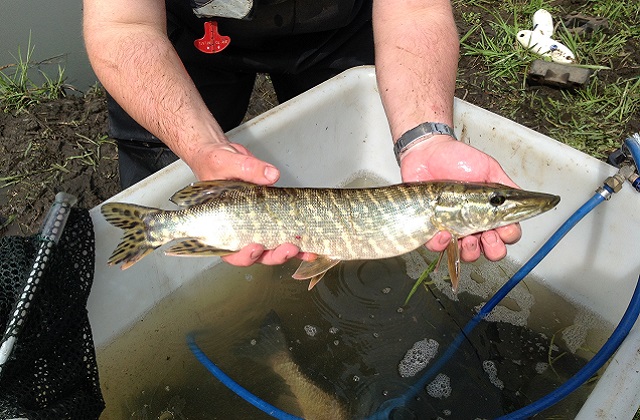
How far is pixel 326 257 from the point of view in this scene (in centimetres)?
220

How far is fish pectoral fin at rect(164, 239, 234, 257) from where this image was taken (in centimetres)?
208

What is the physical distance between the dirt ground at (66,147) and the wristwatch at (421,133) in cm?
164

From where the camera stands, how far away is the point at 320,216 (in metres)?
2.12

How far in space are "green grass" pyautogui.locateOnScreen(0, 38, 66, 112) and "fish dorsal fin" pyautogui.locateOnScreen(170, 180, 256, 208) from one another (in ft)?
7.86

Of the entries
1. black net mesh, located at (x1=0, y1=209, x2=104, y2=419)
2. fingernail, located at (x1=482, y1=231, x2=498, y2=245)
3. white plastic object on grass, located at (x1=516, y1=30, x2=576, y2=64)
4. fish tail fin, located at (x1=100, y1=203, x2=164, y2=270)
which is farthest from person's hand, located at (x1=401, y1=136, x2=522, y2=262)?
white plastic object on grass, located at (x1=516, y1=30, x2=576, y2=64)

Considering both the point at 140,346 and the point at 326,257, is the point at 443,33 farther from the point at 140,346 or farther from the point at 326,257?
the point at 140,346

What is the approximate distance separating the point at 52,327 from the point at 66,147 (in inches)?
77.9

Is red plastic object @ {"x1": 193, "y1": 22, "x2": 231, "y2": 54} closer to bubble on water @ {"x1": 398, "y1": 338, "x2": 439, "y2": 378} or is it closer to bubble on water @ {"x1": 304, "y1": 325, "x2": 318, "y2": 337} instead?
bubble on water @ {"x1": 304, "y1": 325, "x2": 318, "y2": 337}

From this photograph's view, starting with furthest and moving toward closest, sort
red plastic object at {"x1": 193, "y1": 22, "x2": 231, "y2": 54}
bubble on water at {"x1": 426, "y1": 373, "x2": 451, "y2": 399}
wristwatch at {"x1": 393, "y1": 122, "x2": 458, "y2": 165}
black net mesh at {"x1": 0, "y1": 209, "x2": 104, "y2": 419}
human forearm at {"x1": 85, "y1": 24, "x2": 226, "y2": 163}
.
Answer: red plastic object at {"x1": 193, "y1": 22, "x2": 231, "y2": 54} < bubble on water at {"x1": 426, "y1": 373, "x2": 451, "y2": 399} < wristwatch at {"x1": 393, "y1": 122, "x2": 458, "y2": 165} < human forearm at {"x1": 85, "y1": 24, "x2": 226, "y2": 163} < black net mesh at {"x1": 0, "y1": 209, "x2": 104, "y2": 419}

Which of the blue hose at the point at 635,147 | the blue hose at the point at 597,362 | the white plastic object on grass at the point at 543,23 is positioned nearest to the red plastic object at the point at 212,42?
the blue hose at the point at 635,147

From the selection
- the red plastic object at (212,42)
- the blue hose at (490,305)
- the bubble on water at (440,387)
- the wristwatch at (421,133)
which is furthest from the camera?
the red plastic object at (212,42)

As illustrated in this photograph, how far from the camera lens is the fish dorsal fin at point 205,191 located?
2084mm

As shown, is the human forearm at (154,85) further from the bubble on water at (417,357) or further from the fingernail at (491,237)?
the bubble on water at (417,357)

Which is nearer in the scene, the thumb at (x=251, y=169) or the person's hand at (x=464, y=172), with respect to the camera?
Answer: the thumb at (x=251, y=169)
